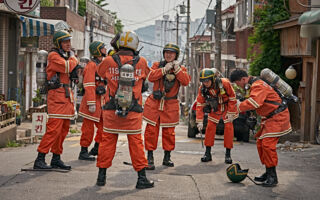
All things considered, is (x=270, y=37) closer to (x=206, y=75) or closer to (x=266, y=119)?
(x=206, y=75)

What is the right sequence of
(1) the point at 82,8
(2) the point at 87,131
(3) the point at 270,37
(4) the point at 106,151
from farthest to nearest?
(1) the point at 82,8, (3) the point at 270,37, (2) the point at 87,131, (4) the point at 106,151

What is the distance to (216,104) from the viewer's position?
406 inches

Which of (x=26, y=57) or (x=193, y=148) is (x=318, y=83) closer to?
(x=193, y=148)

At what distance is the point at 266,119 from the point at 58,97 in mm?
3217

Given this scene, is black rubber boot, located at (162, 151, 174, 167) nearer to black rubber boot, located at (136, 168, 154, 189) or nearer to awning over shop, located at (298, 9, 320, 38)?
black rubber boot, located at (136, 168, 154, 189)

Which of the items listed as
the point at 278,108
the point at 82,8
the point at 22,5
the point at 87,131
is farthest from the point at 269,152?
the point at 82,8

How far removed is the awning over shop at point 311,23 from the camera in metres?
9.39

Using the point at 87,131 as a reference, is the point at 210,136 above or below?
below

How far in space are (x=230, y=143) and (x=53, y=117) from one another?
11.8 ft

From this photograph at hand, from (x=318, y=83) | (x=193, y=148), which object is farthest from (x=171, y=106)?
(x=318, y=83)

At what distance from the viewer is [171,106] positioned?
964 centimetres

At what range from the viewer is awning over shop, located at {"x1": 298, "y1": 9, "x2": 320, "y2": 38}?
9.39 metres

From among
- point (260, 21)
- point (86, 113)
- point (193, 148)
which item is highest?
point (260, 21)

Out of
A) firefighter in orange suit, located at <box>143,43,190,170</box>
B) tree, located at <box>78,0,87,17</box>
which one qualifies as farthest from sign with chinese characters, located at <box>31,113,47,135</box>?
tree, located at <box>78,0,87,17</box>
